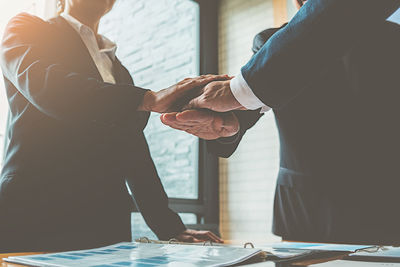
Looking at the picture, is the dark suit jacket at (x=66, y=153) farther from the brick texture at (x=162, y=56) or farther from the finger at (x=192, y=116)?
the brick texture at (x=162, y=56)

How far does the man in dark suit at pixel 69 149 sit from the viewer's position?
0.87 meters

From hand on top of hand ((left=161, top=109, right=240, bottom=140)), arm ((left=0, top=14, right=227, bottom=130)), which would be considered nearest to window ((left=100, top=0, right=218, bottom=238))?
arm ((left=0, top=14, right=227, bottom=130))

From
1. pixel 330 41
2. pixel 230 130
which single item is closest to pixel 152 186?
pixel 230 130

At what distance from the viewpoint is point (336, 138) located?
3.53ft

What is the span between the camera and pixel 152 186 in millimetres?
1193

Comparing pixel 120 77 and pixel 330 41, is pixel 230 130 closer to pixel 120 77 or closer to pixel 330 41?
pixel 330 41

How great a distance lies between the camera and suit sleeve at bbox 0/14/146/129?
0.84 meters

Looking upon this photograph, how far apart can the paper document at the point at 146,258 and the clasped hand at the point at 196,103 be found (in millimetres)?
389

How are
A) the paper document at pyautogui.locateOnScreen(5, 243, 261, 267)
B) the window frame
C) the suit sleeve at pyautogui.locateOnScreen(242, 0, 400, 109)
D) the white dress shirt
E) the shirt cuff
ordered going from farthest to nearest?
the window frame < the white dress shirt < the shirt cuff < the suit sleeve at pyautogui.locateOnScreen(242, 0, 400, 109) < the paper document at pyautogui.locateOnScreen(5, 243, 261, 267)

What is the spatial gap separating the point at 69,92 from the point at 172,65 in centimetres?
209

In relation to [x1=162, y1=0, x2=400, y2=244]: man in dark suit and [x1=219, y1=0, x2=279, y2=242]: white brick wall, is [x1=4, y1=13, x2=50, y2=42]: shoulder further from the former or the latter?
[x1=219, y1=0, x2=279, y2=242]: white brick wall

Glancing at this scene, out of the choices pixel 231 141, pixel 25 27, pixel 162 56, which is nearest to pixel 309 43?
pixel 231 141

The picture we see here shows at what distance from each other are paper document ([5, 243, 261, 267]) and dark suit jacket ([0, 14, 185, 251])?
317mm

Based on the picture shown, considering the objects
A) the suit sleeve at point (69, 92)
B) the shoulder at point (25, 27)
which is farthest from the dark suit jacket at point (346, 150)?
the shoulder at point (25, 27)
